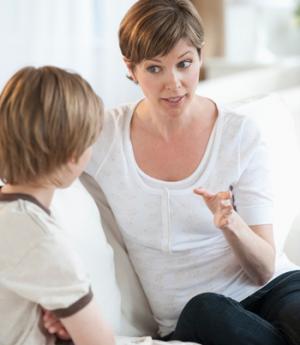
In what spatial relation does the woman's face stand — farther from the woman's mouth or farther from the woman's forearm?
the woman's forearm

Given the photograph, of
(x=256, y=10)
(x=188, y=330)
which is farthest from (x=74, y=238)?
(x=256, y=10)

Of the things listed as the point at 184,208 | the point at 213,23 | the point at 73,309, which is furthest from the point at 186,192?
the point at 213,23

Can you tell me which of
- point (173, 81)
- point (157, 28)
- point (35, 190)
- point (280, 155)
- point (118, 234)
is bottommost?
point (118, 234)

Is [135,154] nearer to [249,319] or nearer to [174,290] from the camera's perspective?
[174,290]

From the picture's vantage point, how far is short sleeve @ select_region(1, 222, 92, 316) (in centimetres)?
114

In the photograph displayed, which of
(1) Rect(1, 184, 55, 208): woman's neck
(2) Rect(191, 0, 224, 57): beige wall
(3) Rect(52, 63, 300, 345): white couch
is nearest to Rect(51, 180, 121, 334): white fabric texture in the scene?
(3) Rect(52, 63, 300, 345): white couch

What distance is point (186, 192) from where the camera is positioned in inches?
60.9

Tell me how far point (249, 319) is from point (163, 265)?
24 cm

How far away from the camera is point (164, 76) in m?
1.48

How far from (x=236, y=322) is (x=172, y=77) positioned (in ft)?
1.70

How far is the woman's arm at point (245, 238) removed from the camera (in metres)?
1.41

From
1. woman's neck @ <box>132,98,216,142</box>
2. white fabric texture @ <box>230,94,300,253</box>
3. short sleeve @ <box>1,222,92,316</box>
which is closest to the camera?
short sleeve @ <box>1,222,92,316</box>

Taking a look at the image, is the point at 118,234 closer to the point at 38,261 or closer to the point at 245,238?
the point at 245,238

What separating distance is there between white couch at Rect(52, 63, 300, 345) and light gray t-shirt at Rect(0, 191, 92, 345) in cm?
25
